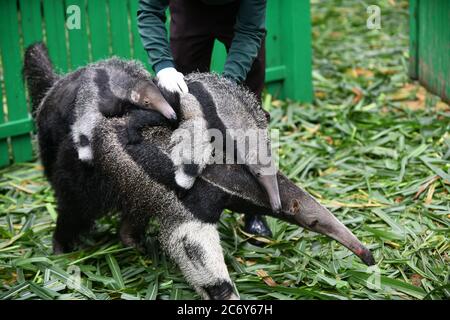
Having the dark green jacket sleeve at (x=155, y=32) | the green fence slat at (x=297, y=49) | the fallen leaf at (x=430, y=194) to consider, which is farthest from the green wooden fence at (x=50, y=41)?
the fallen leaf at (x=430, y=194)

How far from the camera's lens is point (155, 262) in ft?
16.1

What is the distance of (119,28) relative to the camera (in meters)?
7.09

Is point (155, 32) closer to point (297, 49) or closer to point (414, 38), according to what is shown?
point (297, 49)

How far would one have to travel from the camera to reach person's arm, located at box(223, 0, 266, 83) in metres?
4.51

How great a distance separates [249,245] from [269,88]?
3499 mm

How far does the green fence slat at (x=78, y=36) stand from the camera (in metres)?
6.79

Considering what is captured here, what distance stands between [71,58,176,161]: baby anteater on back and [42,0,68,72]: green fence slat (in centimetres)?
234

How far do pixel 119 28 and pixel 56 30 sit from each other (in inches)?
26.5

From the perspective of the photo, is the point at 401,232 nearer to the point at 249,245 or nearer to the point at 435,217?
the point at 435,217

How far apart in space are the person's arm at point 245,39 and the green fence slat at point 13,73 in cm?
302

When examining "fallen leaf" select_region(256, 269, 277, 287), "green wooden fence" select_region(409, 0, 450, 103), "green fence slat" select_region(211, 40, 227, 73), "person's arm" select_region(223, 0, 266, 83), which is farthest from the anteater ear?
"green wooden fence" select_region(409, 0, 450, 103)

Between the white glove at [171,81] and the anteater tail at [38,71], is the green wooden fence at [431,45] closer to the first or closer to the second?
the white glove at [171,81]

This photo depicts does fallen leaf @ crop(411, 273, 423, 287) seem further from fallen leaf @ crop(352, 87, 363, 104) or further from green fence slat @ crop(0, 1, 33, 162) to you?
green fence slat @ crop(0, 1, 33, 162)

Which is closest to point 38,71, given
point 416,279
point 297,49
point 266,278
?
point 266,278
